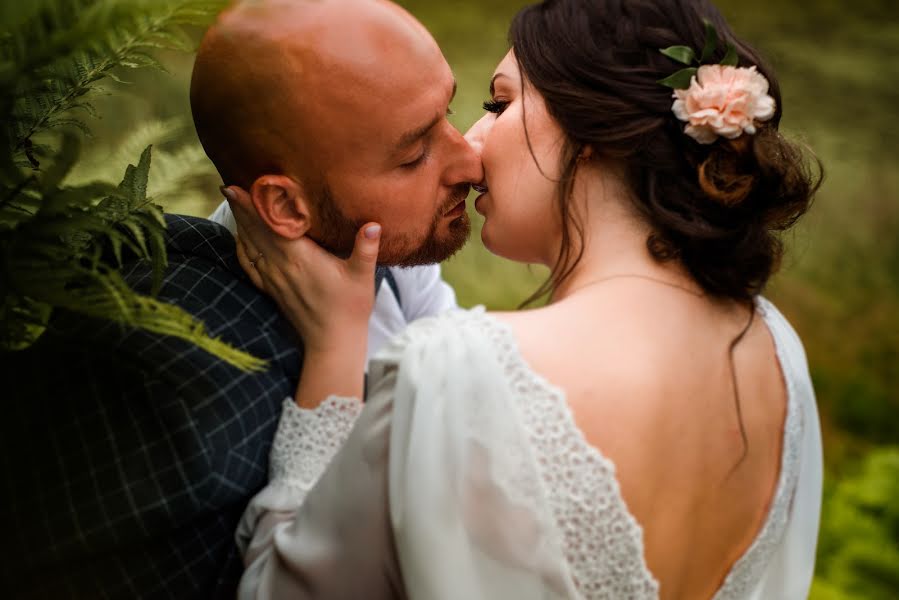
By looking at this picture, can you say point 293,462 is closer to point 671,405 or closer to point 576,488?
point 576,488

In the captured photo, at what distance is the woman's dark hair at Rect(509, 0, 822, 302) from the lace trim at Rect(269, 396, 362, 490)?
1.25 feet

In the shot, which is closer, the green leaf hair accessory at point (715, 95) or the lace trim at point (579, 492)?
the lace trim at point (579, 492)

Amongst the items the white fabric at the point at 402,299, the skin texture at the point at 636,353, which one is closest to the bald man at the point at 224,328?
the skin texture at the point at 636,353

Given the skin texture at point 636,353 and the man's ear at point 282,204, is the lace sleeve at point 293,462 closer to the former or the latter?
the skin texture at point 636,353

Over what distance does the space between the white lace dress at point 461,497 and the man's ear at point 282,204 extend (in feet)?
1.52

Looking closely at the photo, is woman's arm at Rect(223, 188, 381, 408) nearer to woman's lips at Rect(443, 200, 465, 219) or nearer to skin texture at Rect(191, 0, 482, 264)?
skin texture at Rect(191, 0, 482, 264)

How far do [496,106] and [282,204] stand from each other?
0.43 meters

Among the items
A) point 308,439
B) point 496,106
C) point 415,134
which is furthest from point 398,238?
point 308,439

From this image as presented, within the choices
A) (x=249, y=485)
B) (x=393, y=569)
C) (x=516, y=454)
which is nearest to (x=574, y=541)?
(x=516, y=454)

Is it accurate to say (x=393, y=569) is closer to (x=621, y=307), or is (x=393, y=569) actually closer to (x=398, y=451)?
(x=398, y=451)

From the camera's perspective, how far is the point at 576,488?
1.22m

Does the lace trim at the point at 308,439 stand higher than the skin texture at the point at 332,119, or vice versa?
the skin texture at the point at 332,119

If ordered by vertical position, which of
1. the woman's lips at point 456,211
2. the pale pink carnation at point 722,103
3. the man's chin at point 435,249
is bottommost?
the man's chin at point 435,249

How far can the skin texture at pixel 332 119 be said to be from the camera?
1590mm
